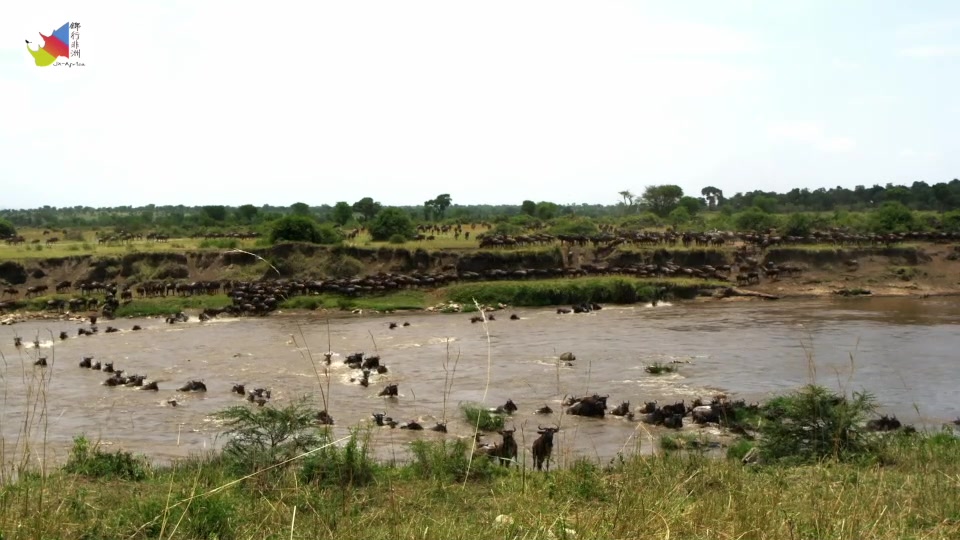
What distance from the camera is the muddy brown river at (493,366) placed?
13852 millimetres

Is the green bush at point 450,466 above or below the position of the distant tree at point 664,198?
below

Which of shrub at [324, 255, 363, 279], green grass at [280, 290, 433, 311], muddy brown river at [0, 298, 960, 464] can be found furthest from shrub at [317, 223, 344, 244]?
muddy brown river at [0, 298, 960, 464]

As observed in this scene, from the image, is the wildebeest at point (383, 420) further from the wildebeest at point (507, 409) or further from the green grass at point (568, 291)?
the green grass at point (568, 291)

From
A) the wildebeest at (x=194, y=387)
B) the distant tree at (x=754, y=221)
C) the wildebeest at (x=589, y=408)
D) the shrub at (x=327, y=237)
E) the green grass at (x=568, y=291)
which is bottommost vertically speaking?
the wildebeest at (x=194, y=387)

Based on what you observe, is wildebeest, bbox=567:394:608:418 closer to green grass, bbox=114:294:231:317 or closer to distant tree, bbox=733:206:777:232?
green grass, bbox=114:294:231:317

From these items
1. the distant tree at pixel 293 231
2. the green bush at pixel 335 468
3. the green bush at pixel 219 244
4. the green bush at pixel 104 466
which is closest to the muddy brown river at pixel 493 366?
the green bush at pixel 104 466

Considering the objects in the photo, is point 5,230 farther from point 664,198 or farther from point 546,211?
point 664,198

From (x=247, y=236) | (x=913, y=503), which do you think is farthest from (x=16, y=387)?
(x=247, y=236)

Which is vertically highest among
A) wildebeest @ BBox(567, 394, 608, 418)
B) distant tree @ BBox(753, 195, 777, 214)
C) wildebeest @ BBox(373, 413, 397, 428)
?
distant tree @ BBox(753, 195, 777, 214)

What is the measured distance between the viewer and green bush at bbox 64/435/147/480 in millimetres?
8703

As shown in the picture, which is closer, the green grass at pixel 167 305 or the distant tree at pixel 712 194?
the green grass at pixel 167 305

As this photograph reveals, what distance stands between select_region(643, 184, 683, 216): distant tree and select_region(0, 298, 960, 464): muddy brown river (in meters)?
42.3

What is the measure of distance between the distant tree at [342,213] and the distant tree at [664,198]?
89.9 ft

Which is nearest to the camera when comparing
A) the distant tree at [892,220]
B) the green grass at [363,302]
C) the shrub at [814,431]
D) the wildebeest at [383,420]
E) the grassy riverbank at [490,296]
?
the shrub at [814,431]
